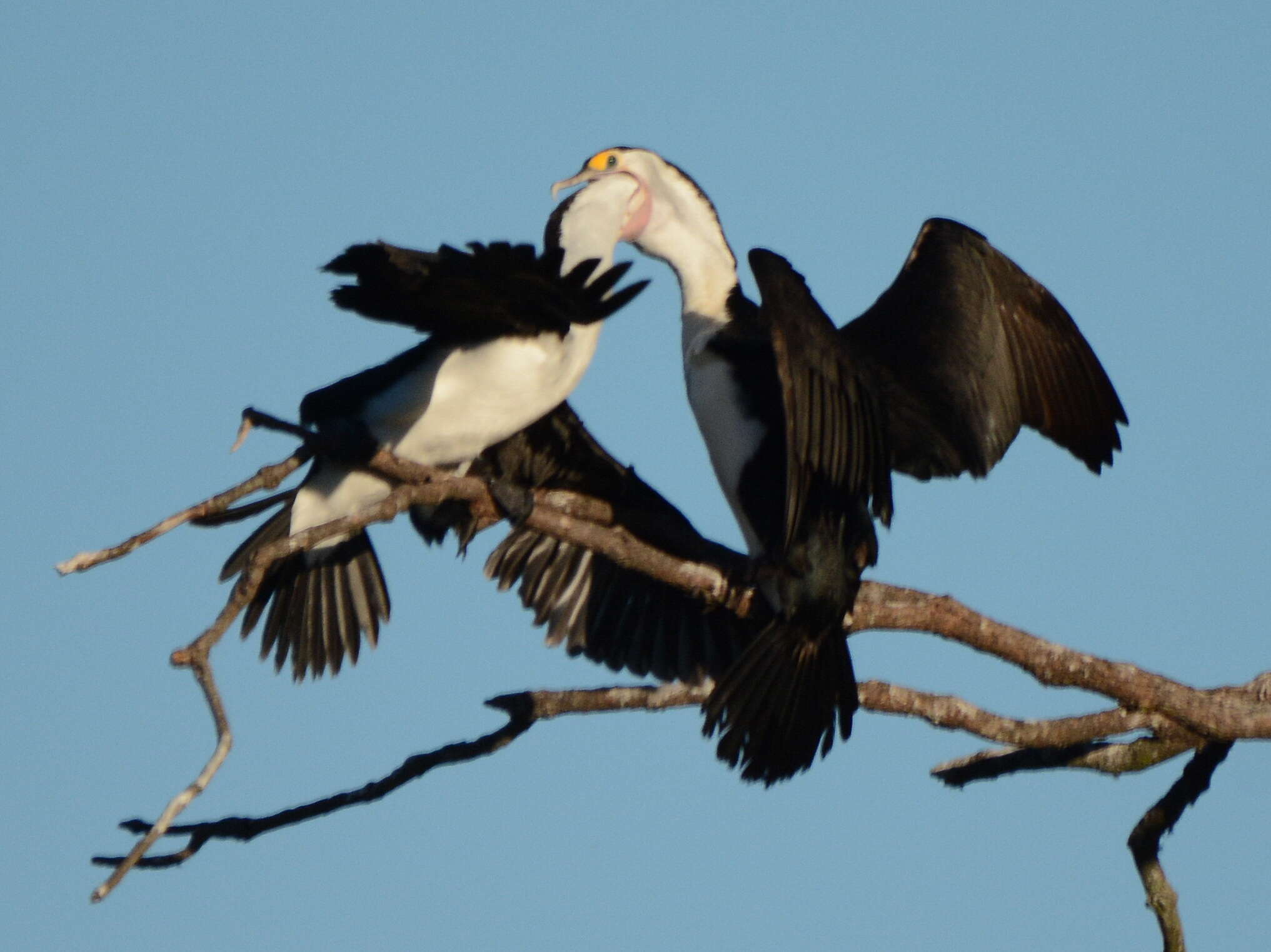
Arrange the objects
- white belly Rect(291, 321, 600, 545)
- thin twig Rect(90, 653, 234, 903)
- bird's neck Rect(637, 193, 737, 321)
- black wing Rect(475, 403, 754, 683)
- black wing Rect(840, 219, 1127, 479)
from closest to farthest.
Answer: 1. thin twig Rect(90, 653, 234, 903)
2. white belly Rect(291, 321, 600, 545)
3. black wing Rect(840, 219, 1127, 479)
4. bird's neck Rect(637, 193, 737, 321)
5. black wing Rect(475, 403, 754, 683)

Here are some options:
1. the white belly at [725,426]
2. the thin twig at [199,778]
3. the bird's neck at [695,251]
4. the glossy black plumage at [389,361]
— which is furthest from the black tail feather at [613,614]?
the thin twig at [199,778]

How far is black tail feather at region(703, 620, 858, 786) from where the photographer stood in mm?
4195

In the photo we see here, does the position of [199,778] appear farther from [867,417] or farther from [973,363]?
[973,363]

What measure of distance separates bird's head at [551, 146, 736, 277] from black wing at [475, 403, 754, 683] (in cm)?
59

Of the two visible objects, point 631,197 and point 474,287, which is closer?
point 474,287

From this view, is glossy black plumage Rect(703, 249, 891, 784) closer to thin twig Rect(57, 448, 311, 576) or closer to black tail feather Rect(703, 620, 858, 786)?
black tail feather Rect(703, 620, 858, 786)

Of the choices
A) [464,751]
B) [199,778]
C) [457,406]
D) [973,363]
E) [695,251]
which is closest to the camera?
[199,778]

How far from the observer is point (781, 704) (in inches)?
166

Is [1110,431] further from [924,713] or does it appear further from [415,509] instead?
[415,509]

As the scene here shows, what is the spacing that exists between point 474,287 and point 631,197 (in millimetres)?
1022

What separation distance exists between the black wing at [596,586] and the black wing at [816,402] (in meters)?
1.10

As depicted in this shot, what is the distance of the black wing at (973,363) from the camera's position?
4.66 meters

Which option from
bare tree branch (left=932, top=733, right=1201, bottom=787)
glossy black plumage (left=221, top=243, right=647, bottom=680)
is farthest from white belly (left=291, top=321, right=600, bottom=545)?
bare tree branch (left=932, top=733, right=1201, bottom=787)

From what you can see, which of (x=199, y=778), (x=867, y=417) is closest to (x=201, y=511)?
(x=199, y=778)
